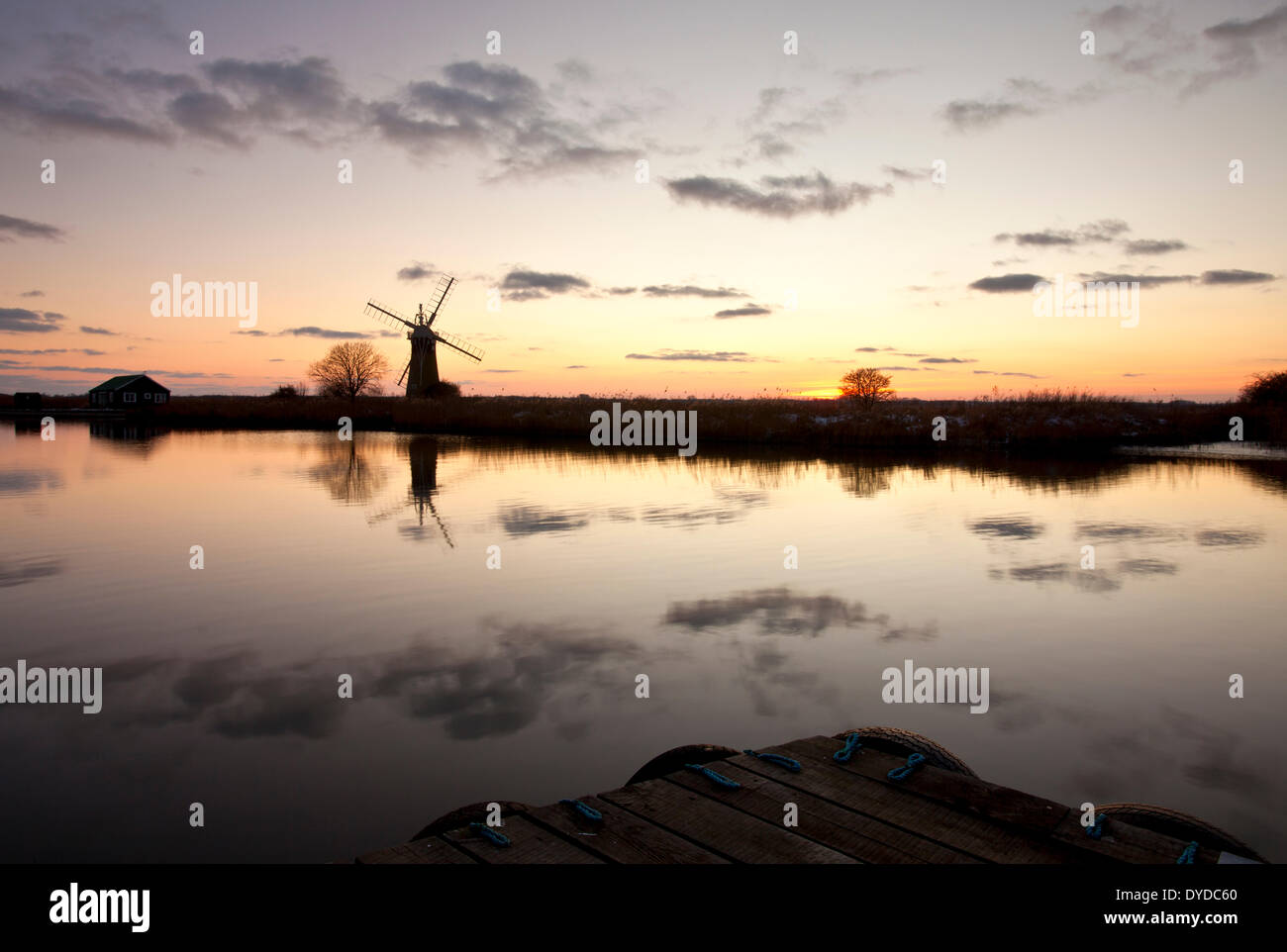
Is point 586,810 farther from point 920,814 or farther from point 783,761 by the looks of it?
point 920,814

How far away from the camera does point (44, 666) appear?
25.7 ft

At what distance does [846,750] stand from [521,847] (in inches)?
→ 81.9

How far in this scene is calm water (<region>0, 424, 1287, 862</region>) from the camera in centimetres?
550

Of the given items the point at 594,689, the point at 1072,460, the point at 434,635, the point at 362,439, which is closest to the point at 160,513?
the point at 434,635

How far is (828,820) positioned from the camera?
157 inches

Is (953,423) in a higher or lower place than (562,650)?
higher

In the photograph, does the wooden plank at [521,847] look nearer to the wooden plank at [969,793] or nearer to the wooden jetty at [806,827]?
the wooden jetty at [806,827]

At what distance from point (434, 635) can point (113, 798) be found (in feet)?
12.7

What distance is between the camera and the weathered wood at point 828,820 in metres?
3.67

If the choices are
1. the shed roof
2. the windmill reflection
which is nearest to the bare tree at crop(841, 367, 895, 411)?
the windmill reflection

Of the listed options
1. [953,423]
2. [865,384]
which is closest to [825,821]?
[953,423]

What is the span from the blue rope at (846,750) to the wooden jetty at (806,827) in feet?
0.28

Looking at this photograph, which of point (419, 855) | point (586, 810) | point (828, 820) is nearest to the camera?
point (419, 855)

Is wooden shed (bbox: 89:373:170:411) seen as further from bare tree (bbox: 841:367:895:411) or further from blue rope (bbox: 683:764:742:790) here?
blue rope (bbox: 683:764:742:790)
